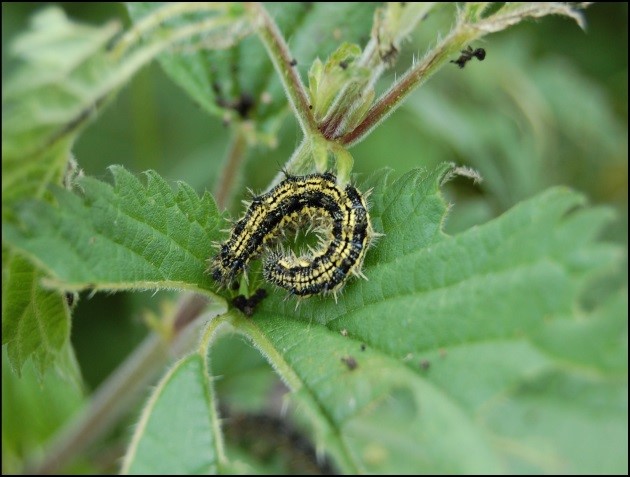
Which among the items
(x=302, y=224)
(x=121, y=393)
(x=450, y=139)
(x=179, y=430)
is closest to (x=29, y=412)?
(x=121, y=393)

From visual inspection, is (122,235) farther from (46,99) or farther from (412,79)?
(412,79)

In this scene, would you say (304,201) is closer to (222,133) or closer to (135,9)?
(135,9)

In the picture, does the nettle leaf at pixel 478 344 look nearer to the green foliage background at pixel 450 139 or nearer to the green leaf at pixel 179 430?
the green leaf at pixel 179 430

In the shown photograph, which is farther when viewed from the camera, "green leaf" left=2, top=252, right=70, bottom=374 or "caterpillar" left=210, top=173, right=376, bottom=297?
"caterpillar" left=210, top=173, right=376, bottom=297

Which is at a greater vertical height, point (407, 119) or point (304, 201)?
point (407, 119)

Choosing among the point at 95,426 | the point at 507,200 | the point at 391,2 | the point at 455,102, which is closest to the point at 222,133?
the point at 455,102

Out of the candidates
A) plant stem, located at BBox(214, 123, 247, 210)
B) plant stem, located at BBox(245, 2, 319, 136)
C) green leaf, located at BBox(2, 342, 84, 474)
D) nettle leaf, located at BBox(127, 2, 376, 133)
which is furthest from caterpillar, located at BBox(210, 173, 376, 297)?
green leaf, located at BBox(2, 342, 84, 474)

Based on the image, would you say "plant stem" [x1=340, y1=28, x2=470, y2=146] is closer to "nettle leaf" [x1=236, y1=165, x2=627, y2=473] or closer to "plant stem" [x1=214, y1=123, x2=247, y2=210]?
"nettle leaf" [x1=236, y1=165, x2=627, y2=473]
